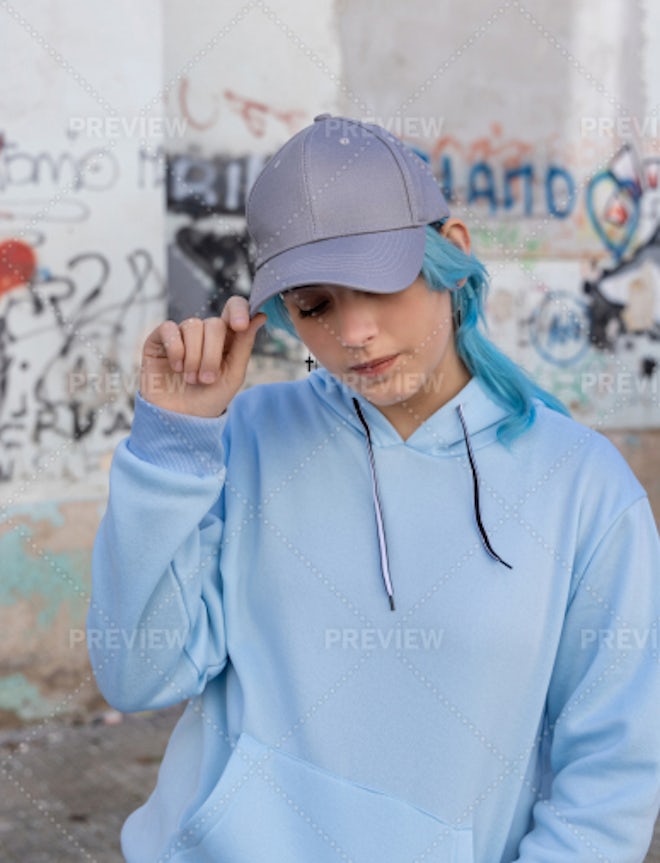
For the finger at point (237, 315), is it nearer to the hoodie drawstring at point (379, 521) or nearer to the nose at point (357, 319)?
the nose at point (357, 319)

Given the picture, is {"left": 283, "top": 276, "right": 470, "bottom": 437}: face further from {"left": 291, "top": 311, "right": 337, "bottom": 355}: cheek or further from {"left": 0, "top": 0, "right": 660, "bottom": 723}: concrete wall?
{"left": 0, "top": 0, "right": 660, "bottom": 723}: concrete wall

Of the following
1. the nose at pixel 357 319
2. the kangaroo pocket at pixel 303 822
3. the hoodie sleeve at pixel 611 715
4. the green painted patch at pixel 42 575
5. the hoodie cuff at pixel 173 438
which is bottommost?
the green painted patch at pixel 42 575

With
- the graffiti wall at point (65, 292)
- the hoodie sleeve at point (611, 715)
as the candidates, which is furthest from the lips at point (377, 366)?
the graffiti wall at point (65, 292)

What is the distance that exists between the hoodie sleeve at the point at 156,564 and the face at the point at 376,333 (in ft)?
0.63

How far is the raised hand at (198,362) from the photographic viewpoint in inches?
68.7

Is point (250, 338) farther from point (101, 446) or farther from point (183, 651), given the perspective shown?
point (101, 446)

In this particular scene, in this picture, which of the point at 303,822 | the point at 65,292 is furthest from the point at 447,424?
the point at 65,292

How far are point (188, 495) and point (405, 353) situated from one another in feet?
1.24

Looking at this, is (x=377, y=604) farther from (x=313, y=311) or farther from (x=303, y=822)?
(x=313, y=311)

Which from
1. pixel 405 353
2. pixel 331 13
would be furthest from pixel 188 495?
pixel 331 13

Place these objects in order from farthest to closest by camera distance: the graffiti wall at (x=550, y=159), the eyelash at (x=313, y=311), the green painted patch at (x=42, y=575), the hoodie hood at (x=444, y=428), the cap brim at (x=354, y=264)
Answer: the graffiti wall at (x=550, y=159)
the green painted patch at (x=42, y=575)
the hoodie hood at (x=444, y=428)
the eyelash at (x=313, y=311)
the cap brim at (x=354, y=264)

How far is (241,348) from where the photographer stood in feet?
5.89

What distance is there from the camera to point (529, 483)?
180 cm

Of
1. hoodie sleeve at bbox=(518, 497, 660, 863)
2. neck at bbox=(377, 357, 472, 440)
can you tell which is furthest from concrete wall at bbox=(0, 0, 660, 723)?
hoodie sleeve at bbox=(518, 497, 660, 863)
